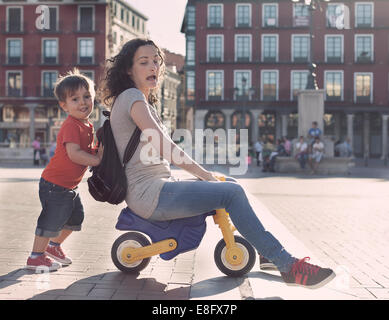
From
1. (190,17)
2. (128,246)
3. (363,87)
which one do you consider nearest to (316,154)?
(128,246)

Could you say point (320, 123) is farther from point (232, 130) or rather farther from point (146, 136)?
point (232, 130)

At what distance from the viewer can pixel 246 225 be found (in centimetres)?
323

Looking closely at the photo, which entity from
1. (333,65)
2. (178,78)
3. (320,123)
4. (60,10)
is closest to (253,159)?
(320,123)

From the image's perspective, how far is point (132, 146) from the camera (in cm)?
334

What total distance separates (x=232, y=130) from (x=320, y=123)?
21.1 metres

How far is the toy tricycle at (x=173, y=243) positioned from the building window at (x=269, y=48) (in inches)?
1564

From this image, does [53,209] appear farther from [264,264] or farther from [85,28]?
[85,28]

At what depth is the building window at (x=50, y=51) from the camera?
141ft

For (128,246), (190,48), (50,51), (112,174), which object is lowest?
(128,246)

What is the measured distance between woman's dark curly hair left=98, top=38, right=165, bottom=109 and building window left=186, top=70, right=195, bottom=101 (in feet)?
132

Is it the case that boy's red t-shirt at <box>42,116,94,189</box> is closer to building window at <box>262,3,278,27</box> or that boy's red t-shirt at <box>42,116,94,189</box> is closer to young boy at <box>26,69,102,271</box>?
young boy at <box>26,69,102,271</box>

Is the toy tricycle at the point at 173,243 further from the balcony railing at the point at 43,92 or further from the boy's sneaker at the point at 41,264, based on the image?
the balcony railing at the point at 43,92

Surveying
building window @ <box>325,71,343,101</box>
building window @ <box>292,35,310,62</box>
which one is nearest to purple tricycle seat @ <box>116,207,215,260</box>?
building window @ <box>292,35,310,62</box>

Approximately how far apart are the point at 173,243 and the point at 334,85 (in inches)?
1607
